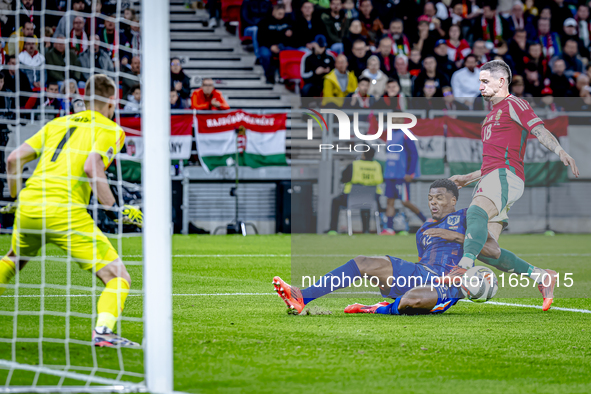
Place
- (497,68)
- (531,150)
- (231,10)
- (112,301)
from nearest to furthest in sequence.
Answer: (112,301)
(497,68)
(531,150)
(231,10)

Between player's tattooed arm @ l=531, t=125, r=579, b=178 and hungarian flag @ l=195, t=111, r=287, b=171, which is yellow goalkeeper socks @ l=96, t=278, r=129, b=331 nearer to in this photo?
player's tattooed arm @ l=531, t=125, r=579, b=178

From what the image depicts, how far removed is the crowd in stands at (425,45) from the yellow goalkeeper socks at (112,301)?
430 inches

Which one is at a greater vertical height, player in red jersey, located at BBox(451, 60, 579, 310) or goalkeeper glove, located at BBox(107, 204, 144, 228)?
player in red jersey, located at BBox(451, 60, 579, 310)

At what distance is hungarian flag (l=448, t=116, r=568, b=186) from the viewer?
13.7 metres

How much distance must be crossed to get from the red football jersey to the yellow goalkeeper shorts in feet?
11.0

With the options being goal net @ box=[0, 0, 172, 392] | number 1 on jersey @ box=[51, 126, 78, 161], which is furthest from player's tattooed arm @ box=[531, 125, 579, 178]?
number 1 on jersey @ box=[51, 126, 78, 161]

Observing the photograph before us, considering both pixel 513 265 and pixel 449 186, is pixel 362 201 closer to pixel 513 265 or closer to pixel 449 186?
pixel 513 265

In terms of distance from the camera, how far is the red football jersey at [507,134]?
6.44 meters

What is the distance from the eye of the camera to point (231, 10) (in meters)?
20.5

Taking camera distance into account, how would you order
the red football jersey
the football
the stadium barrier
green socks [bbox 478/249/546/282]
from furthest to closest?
the stadium barrier → green socks [bbox 478/249/546/282] → the red football jersey → the football

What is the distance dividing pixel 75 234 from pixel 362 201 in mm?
9117

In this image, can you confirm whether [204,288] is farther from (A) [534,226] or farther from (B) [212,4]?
(B) [212,4]

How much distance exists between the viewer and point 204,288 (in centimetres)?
779

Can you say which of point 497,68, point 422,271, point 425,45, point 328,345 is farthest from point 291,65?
point 328,345
